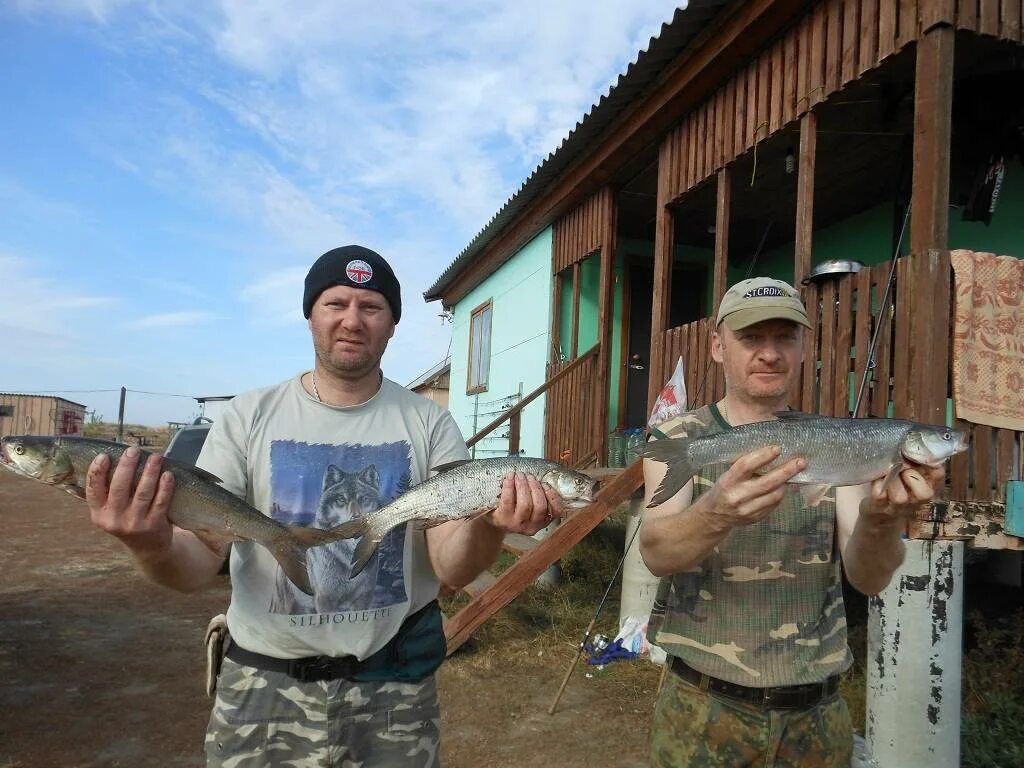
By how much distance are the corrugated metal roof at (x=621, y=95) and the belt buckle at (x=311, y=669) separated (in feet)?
→ 19.7

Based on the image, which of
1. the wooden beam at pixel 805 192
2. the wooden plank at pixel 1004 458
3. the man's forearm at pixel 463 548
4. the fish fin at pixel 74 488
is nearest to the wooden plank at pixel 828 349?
the wooden beam at pixel 805 192

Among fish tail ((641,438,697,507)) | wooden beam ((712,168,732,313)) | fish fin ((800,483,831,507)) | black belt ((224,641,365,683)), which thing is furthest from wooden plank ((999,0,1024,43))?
black belt ((224,641,365,683))

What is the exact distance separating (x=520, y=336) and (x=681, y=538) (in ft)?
34.0

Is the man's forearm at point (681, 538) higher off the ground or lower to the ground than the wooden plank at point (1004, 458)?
lower

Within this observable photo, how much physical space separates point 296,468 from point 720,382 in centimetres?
508

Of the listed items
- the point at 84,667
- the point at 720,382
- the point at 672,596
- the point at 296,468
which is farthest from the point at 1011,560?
the point at 84,667

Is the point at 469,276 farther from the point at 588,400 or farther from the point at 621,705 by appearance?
the point at 621,705

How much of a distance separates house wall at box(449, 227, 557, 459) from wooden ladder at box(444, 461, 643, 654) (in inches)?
193

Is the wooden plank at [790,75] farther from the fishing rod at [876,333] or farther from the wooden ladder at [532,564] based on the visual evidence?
Answer: the wooden ladder at [532,564]

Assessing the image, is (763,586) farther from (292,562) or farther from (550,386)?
(550,386)

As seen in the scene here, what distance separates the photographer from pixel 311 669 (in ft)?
7.92

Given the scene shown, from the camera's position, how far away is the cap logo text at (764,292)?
262cm

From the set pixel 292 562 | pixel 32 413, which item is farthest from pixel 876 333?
pixel 32 413

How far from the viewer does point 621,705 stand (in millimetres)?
5934
